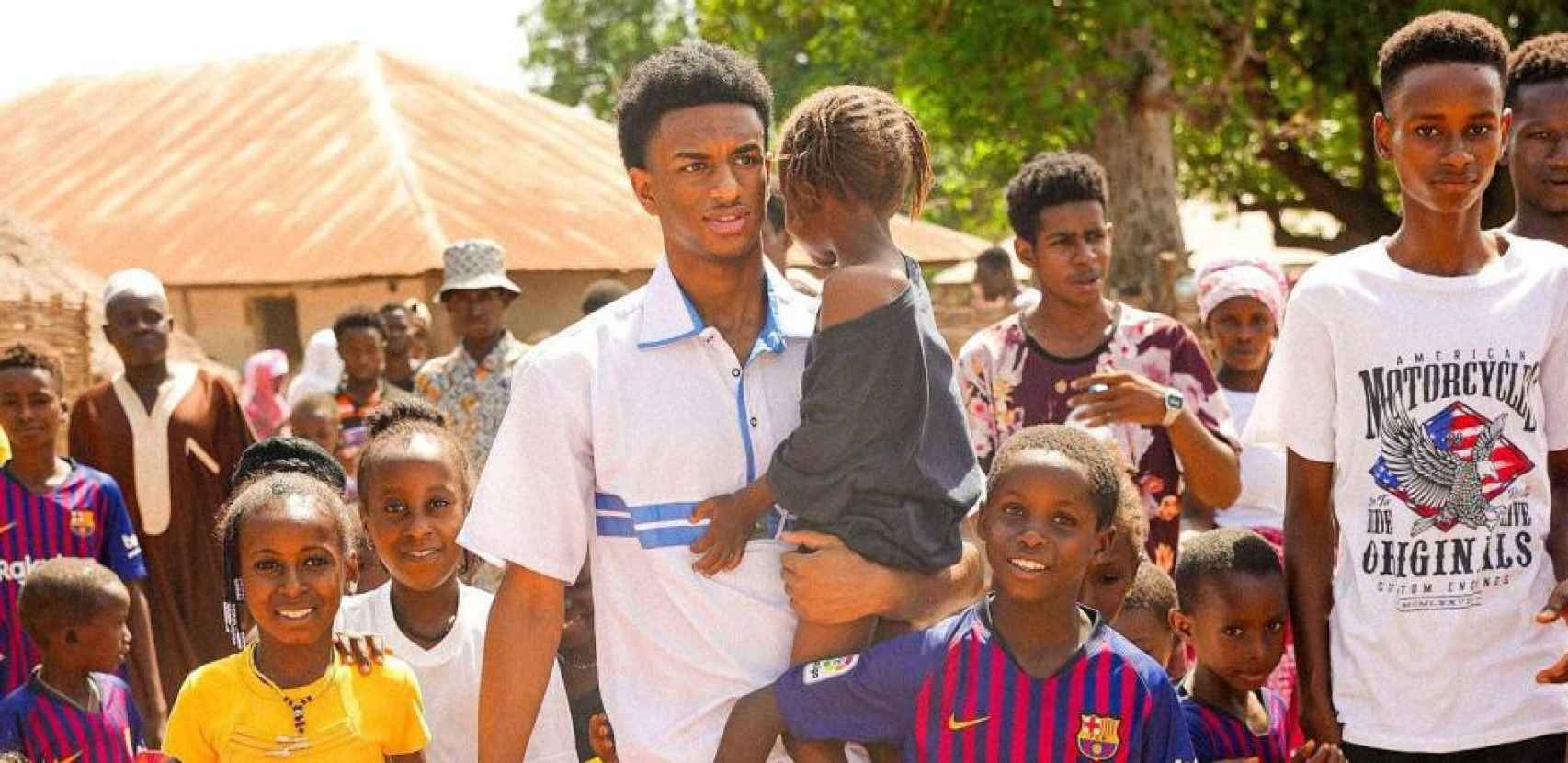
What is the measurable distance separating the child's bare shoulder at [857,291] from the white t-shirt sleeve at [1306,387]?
34.1 inches

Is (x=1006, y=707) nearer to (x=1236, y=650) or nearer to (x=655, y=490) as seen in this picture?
(x=655, y=490)

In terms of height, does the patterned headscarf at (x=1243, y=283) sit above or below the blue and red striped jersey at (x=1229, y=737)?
above

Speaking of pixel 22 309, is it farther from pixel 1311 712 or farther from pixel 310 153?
pixel 310 153

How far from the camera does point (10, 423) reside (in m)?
5.74

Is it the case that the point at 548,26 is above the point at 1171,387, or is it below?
above

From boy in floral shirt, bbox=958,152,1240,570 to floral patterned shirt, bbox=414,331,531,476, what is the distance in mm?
2496

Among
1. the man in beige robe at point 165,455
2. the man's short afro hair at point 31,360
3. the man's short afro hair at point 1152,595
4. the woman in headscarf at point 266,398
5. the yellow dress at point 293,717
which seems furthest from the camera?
the woman in headscarf at point 266,398

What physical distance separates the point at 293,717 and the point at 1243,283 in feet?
10.4

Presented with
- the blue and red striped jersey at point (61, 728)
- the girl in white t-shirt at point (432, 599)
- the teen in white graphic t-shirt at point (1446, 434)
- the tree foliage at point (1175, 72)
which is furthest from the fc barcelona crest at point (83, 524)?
the tree foliage at point (1175, 72)

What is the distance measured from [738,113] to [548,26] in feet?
116

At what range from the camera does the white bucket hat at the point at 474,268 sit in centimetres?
722

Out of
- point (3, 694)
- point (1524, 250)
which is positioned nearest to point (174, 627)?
point (3, 694)

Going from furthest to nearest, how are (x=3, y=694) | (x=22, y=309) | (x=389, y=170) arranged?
(x=389, y=170)
(x=22, y=309)
(x=3, y=694)

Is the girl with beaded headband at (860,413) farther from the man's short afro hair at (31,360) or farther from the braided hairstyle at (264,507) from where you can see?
the man's short afro hair at (31,360)
